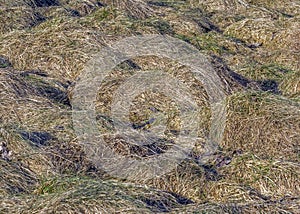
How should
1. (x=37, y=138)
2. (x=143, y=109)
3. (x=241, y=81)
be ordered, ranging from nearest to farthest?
(x=37, y=138), (x=143, y=109), (x=241, y=81)

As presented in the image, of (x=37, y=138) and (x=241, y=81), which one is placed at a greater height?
(x=37, y=138)

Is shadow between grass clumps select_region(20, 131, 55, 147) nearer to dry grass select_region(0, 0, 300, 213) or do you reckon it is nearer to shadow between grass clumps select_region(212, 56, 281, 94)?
dry grass select_region(0, 0, 300, 213)

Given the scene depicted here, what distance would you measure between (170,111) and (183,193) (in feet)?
5.95

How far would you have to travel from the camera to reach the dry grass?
18.8 feet

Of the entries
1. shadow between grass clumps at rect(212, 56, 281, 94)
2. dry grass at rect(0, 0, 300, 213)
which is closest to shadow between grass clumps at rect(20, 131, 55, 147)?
dry grass at rect(0, 0, 300, 213)

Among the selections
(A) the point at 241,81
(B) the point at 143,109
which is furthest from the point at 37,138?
(A) the point at 241,81

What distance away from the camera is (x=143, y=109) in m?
7.79

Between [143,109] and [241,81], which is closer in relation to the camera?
[143,109]

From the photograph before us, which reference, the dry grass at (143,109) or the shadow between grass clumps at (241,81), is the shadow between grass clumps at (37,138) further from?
the shadow between grass clumps at (241,81)

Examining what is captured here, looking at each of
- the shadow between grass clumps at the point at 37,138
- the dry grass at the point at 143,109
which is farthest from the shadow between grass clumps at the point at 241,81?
the shadow between grass clumps at the point at 37,138

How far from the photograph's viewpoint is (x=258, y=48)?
35.1ft

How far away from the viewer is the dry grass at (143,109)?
5.72 meters

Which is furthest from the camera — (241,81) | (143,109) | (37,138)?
(241,81)

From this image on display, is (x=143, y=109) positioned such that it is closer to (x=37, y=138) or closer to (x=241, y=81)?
(x=37, y=138)
